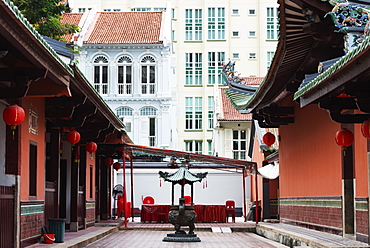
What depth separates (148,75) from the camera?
128 feet

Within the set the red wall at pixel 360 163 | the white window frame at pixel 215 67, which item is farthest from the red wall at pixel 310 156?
the white window frame at pixel 215 67

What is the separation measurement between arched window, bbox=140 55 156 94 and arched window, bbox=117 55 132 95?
76cm

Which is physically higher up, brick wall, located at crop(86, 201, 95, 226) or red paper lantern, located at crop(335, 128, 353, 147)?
red paper lantern, located at crop(335, 128, 353, 147)

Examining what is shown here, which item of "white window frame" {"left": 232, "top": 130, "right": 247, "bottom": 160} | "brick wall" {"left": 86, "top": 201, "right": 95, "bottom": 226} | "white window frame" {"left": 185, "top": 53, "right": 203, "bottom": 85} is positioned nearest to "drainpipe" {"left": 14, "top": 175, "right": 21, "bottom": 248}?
"brick wall" {"left": 86, "top": 201, "right": 95, "bottom": 226}

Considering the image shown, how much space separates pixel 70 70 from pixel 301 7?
3.90 meters

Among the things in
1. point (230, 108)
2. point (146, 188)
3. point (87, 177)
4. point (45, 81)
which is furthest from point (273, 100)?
point (230, 108)

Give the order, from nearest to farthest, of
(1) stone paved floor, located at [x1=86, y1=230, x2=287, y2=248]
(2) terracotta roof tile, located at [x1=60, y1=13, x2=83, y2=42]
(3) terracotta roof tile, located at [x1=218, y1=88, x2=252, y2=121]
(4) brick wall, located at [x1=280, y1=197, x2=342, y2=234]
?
(4) brick wall, located at [x1=280, y1=197, x2=342, y2=234] → (1) stone paved floor, located at [x1=86, y1=230, x2=287, y2=248] → (2) terracotta roof tile, located at [x1=60, y1=13, x2=83, y2=42] → (3) terracotta roof tile, located at [x1=218, y1=88, x2=252, y2=121]

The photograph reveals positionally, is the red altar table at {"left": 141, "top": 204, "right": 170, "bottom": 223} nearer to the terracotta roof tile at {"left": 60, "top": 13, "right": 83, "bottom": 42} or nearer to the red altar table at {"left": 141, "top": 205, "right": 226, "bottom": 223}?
the red altar table at {"left": 141, "top": 205, "right": 226, "bottom": 223}

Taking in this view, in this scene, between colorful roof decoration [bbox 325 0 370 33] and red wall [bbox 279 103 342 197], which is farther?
red wall [bbox 279 103 342 197]

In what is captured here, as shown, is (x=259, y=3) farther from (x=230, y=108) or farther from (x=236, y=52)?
(x=230, y=108)

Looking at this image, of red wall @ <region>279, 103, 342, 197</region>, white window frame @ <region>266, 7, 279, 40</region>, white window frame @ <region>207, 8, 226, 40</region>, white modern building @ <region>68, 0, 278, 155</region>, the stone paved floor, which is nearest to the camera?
red wall @ <region>279, 103, 342, 197</region>

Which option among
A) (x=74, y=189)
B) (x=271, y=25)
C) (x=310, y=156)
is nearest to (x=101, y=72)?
(x=271, y=25)

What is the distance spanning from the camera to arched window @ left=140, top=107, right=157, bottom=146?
1535 inches

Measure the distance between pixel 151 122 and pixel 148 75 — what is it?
2701 mm
